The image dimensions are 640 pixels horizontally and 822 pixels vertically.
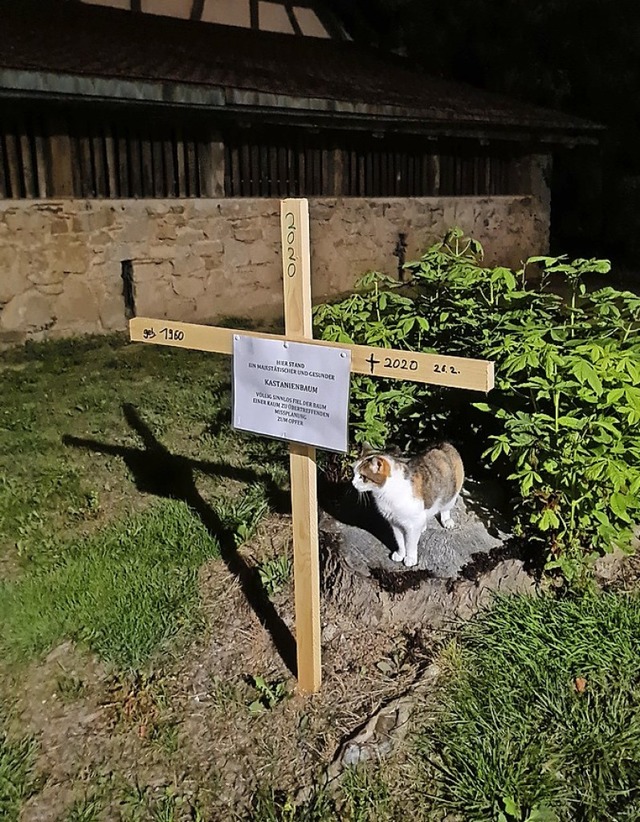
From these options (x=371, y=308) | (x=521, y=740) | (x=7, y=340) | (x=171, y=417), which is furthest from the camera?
(x=7, y=340)

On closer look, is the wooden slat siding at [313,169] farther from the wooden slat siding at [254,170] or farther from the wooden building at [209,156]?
the wooden slat siding at [254,170]

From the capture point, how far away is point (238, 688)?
3379 mm

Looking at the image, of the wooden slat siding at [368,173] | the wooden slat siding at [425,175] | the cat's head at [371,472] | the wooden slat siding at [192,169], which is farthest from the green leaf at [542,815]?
the wooden slat siding at [425,175]

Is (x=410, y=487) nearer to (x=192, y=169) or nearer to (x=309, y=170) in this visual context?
(x=192, y=169)

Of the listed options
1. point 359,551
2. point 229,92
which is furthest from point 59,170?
point 359,551

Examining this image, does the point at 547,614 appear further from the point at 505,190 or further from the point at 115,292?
the point at 505,190

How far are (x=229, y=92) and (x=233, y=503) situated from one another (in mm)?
4933

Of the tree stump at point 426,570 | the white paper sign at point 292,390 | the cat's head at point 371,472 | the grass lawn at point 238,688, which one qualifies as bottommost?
→ the grass lawn at point 238,688

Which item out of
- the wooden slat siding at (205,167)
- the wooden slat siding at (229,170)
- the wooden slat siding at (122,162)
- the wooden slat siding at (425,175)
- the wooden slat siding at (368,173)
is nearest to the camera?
the wooden slat siding at (122,162)

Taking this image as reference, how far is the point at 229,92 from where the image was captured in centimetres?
796

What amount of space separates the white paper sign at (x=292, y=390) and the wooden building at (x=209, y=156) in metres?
4.97

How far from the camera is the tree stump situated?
3578mm

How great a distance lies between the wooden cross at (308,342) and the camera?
2.62 metres

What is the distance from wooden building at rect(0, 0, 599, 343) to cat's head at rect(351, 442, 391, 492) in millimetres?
5167
